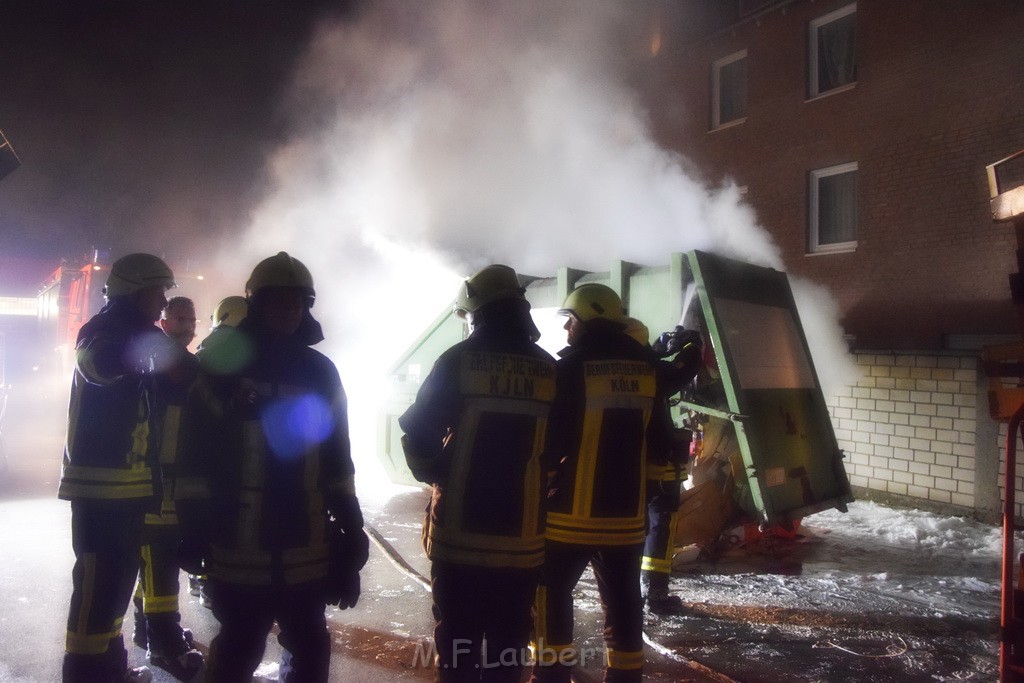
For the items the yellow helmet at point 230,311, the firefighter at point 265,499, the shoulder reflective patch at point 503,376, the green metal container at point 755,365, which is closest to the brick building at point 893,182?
the green metal container at point 755,365

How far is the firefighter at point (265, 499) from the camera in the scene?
78.7 inches

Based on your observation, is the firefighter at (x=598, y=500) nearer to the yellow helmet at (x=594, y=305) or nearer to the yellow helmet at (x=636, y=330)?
the yellow helmet at (x=594, y=305)

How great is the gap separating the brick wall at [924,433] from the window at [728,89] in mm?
5344

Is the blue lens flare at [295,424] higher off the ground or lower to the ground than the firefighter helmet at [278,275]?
lower

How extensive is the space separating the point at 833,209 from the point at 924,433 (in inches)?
152

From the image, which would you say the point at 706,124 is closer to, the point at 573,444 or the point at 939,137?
the point at 939,137

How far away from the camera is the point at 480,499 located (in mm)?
2209

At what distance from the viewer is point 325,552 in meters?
2.13

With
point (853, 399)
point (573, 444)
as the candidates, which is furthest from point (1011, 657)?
point (853, 399)

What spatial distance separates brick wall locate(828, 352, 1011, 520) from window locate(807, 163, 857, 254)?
2.44 metres

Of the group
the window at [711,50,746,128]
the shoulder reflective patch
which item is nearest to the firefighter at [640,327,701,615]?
the shoulder reflective patch

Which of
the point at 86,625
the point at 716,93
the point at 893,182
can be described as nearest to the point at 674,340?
the point at 86,625

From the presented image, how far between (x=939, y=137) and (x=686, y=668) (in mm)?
8169

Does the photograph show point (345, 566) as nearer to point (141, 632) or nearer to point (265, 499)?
point (265, 499)
